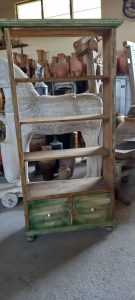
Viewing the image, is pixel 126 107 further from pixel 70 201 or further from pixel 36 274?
pixel 36 274

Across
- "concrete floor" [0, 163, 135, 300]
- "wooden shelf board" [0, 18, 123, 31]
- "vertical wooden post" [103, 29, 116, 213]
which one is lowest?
"concrete floor" [0, 163, 135, 300]

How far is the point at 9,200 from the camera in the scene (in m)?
2.22

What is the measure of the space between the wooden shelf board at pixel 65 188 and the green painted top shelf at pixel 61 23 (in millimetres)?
1055

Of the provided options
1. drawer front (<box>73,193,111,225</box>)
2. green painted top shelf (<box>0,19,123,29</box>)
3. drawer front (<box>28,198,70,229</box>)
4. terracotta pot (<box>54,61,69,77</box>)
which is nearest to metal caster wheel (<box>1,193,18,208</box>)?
drawer front (<box>28,198,70,229</box>)

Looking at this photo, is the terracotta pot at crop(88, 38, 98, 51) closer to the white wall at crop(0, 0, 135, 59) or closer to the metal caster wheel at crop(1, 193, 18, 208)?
the metal caster wheel at crop(1, 193, 18, 208)

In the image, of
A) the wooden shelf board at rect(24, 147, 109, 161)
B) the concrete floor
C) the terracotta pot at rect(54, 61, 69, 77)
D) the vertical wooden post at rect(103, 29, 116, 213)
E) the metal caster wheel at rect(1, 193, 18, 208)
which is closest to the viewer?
the concrete floor

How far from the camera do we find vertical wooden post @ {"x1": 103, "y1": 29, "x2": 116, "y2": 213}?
5.04 ft

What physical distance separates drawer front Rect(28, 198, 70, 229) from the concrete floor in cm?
12

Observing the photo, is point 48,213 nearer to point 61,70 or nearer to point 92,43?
point 92,43

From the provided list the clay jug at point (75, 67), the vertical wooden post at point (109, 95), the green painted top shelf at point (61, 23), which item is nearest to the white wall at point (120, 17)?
the clay jug at point (75, 67)

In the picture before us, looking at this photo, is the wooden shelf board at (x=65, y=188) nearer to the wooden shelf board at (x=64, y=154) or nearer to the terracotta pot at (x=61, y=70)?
the wooden shelf board at (x=64, y=154)

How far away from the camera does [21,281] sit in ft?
4.71

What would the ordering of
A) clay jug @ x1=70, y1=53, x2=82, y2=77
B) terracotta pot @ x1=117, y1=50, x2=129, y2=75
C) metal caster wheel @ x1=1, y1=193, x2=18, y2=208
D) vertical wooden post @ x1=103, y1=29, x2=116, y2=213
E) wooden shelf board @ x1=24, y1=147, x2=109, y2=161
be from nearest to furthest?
vertical wooden post @ x1=103, y1=29, x2=116, y2=213 < wooden shelf board @ x1=24, y1=147, x2=109, y2=161 < metal caster wheel @ x1=1, y1=193, x2=18, y2=208 < clay jug @ x1=70, y1=53, x2=82, y2=77 < terracotta pot @ x1=117, y1=50, x2=129, y2=75

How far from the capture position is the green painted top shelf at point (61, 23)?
1378 mm
